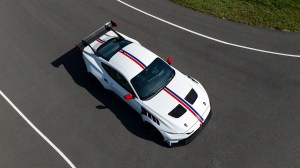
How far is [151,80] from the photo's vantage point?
994 centimetres

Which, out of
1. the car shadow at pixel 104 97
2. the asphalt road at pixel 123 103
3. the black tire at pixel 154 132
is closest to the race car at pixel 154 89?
the black tire at pixel 154 132

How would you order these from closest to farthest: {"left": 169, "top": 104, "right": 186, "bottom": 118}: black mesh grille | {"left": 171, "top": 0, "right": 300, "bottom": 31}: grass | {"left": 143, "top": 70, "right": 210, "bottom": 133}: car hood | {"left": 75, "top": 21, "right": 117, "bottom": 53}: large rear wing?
{"left": 143, "top": 70, "right": 210, "bottom": 133}: car hood < {"left": 169, "top": 104, "right": 186, "bottom": 118}: black mesh grille < {"left": 75, "top": 21, "right": 117, "bottom": 53}: large rear wing < {"left": 171, "top": 0, "right": 300, "bottom": 31}: grass

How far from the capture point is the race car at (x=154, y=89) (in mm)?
9394

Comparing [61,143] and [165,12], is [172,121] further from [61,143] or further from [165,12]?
[165,12]

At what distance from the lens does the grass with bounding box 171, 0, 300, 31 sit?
44.7 ft

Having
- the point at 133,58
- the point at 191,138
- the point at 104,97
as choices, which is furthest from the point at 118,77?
the point at 191,138

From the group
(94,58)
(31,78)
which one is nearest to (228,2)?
(94,58)

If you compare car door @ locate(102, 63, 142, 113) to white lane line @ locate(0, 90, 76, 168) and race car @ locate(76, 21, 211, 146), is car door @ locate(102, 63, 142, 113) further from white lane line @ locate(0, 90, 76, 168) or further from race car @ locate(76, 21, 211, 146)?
white lane line @ locate(0, 90, 76, 168)

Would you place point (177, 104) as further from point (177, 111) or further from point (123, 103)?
point (123, 103)

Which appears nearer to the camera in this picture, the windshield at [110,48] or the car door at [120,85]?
the car door at [120,85]

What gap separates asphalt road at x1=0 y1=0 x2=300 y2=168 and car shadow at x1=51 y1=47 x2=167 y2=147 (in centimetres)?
4

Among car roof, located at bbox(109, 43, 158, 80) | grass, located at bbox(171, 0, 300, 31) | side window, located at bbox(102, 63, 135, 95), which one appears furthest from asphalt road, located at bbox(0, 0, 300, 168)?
car roof, located at bbox(109, 43, 158, 80)

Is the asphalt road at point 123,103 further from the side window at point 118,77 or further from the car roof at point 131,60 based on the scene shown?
the car roof at point 131,60

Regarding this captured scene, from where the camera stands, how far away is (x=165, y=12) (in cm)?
1437
